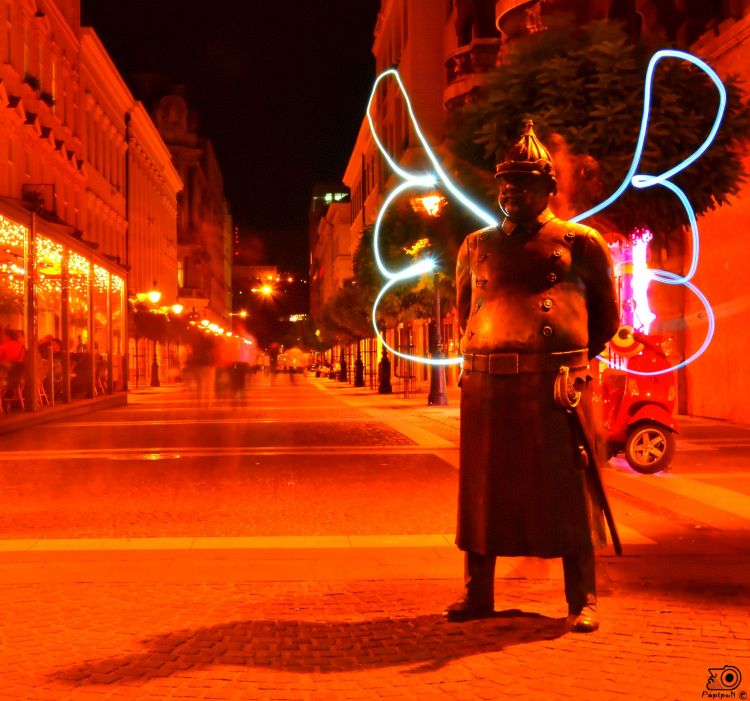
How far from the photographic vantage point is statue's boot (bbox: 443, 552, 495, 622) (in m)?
5.23

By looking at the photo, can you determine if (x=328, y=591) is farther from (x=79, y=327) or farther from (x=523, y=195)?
(x=79, y=327)

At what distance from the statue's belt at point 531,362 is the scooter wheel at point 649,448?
7.37 meters

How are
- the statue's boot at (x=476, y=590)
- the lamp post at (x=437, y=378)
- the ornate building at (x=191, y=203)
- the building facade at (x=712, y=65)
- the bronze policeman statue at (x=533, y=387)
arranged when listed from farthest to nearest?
the ornate building at (x=191, y=203), the lamp post at (x=437, y=378), the building facade at (x=712, y=65), the statue's boot at (x=476, y=590), the bronze policeman statue at (x=533, y=387)

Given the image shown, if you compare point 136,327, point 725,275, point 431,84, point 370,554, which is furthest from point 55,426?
point 431,84

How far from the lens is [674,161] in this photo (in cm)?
1334

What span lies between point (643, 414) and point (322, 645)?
25.4ft

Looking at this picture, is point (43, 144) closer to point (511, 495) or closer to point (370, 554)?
point (370, 554)

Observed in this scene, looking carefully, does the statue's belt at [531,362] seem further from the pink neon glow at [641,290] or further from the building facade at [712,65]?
the pink neon glow at [641,290]

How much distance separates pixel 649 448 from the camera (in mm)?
12117

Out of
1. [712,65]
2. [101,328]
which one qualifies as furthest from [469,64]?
[712,65]

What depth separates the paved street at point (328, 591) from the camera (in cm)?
445

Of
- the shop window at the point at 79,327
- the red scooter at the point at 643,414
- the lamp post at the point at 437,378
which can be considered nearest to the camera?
the red scooter at the point at 643,414

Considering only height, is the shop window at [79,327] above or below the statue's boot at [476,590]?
above

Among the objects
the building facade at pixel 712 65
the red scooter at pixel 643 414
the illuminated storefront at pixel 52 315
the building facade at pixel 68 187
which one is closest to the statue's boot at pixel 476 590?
the red scooter at pixel 643 414
